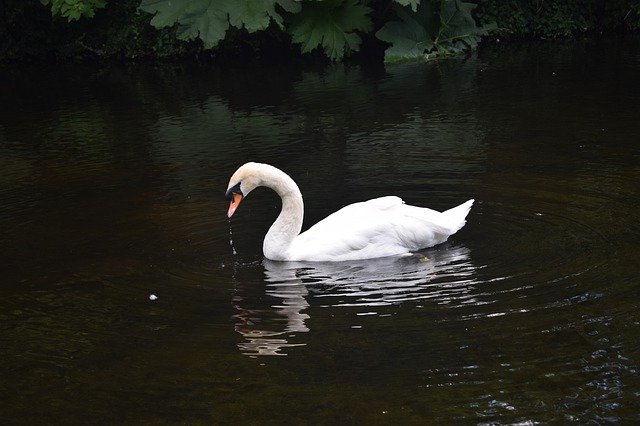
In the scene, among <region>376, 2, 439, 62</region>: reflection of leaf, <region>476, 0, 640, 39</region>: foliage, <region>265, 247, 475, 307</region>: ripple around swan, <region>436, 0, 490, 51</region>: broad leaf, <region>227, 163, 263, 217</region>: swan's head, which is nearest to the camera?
<region>265, 247, 475, 307</region>: ripple around swan

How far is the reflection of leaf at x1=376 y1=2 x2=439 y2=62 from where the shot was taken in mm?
16391

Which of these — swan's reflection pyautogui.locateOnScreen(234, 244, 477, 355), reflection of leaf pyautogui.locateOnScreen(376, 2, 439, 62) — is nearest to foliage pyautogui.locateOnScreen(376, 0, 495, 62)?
reflection of leaf pyautogui.locateOnScreen(376, 2, 439, 62)

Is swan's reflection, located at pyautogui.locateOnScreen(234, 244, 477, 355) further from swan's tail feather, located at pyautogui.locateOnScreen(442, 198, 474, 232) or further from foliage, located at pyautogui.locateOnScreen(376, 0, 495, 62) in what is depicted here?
foliage, located at pyautogui.locateOnScreen(376, 0, 495, 62)

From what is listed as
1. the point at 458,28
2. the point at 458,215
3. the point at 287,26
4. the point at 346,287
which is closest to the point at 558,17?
the point at 458,28

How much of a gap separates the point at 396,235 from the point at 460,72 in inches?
317

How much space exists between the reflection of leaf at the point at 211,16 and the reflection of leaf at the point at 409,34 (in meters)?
2.09

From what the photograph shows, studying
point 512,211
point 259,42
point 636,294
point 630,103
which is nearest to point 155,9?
point 259,42

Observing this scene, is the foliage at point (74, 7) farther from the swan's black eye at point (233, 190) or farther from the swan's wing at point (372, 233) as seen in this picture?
the swan's wing at point (372, 233)

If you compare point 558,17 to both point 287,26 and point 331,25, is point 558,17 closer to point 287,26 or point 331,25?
point 331,25

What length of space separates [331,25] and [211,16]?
2.13 meters

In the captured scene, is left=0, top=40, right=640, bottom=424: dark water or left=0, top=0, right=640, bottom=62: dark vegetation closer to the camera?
left=0, top=40, right=640, bottom=424: dark water

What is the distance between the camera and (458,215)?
24.6ft

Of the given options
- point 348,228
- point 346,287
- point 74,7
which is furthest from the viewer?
point 74,7

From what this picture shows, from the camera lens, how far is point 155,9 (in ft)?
50.3
